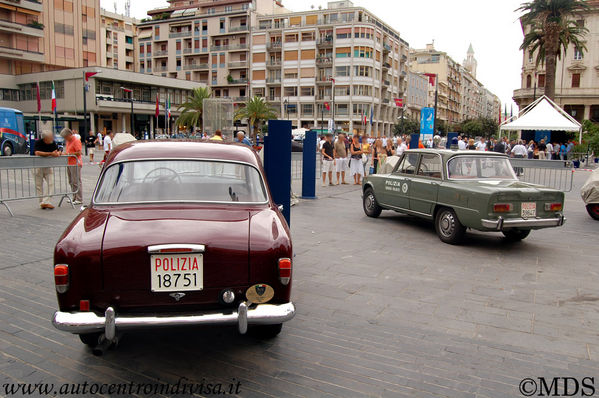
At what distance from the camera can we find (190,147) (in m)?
4.30

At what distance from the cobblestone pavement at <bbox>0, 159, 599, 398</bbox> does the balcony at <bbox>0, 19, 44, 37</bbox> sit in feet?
195

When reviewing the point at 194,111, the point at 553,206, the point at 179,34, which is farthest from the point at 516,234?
the point at 179,34

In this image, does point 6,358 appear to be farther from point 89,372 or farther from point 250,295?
point 250,295

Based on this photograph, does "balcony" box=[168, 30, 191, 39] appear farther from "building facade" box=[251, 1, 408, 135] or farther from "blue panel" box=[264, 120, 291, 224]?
"blue panel" box=[264, 120, 291, 224]

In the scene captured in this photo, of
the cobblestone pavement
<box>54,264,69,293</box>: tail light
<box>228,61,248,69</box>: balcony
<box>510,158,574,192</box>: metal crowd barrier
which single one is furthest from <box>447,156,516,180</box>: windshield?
<box>228,61,248,69</box>: balcony

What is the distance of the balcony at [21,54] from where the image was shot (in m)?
55.1

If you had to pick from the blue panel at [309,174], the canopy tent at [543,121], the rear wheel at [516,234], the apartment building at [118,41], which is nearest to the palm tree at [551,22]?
the canopy tent at [543,121]

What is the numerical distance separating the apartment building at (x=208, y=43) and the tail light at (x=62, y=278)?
8066 centimetres

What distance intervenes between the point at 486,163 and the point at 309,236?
10.8 ft

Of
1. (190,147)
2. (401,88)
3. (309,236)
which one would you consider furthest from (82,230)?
(401,88)

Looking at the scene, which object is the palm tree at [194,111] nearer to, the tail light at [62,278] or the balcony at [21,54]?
the balcony at [21,54]

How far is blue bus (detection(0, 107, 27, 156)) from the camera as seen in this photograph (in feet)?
93.4

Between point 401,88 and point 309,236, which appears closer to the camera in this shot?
point 309,236

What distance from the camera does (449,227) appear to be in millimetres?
7613
